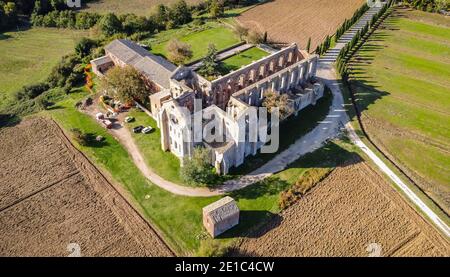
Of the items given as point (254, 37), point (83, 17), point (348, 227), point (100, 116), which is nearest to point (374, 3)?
point (254, 37)

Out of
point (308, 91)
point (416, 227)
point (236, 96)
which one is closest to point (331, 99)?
point (308, 91)

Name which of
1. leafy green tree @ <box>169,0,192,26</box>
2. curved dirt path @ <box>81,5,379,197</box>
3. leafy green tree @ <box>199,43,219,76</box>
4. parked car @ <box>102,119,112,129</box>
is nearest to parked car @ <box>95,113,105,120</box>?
parked car @ <box>102,119,112,129</box>

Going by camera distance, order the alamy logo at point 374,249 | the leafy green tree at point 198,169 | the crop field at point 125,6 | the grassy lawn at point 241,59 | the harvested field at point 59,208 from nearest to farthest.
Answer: the alamy logo at point 374,249 < the harvested field at point 59,208 < the leafy green tree at point 198,169 < the grassy lawn at point 241,59 < the crop field at point 125,6

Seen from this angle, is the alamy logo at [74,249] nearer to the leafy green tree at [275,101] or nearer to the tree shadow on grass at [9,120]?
the tree shadow on grass at [9,120]

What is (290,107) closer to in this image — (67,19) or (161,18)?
(161,18)

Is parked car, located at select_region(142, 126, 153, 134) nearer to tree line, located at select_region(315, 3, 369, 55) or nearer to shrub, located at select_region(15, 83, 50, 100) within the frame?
shrub, located at select_region(15, 83, 50, 100)

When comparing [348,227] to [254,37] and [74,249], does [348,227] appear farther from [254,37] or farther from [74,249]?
[254,37]

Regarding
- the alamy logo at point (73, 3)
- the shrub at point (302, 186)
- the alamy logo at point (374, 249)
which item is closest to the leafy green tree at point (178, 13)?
the alamy logo at point (73, 3)
